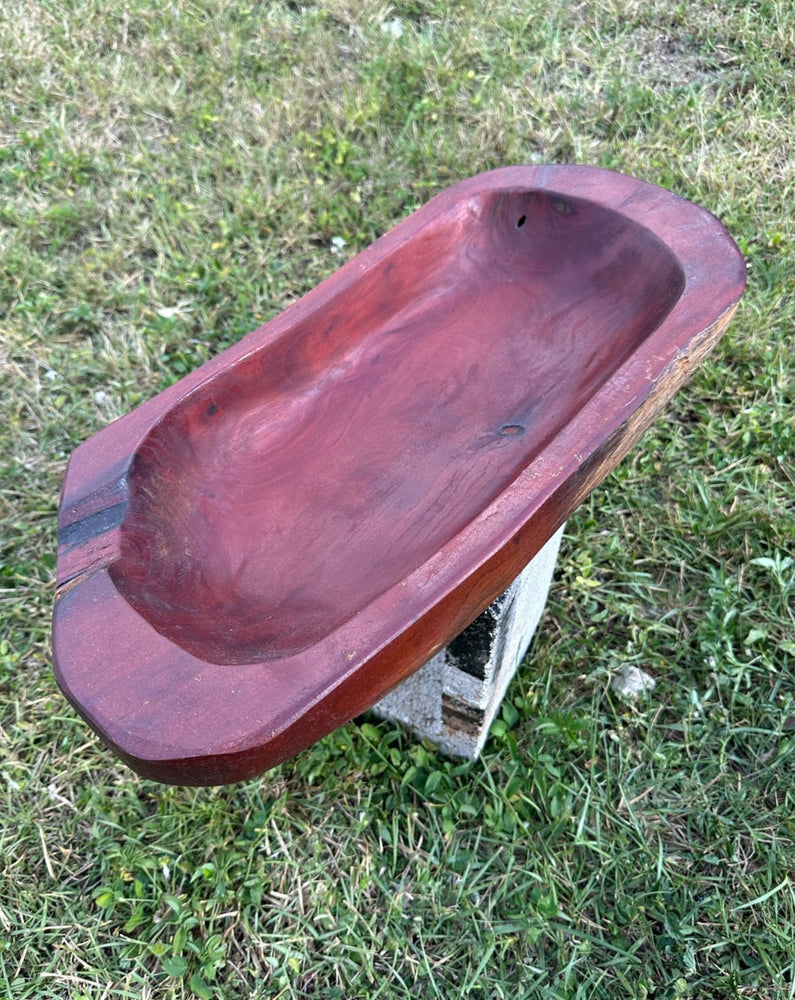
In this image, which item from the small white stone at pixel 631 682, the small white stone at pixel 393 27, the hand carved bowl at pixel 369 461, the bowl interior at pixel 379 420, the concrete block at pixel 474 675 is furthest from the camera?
the small white stone at pixel 393 27

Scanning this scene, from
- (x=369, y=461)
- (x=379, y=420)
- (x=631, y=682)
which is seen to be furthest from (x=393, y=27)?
(x=631, y=682)

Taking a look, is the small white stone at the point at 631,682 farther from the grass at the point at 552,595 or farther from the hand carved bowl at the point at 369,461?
the hand carved bowl at the point at 369,461

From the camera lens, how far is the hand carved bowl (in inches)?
39.3

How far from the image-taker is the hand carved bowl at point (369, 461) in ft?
3.28

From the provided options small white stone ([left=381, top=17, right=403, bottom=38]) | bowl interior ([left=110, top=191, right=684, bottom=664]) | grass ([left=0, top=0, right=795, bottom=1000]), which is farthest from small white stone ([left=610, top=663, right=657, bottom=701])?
small white stone ([left=381, top=17, right=403, bottom=38])

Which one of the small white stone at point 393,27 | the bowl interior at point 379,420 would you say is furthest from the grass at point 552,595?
the bowl interior at point 379,420

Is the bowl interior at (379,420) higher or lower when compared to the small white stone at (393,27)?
lower

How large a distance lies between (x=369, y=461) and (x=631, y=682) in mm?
805

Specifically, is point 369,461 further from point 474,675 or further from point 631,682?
point 631,682

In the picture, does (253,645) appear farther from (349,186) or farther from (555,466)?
(349,186)

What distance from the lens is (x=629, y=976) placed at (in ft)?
4.80

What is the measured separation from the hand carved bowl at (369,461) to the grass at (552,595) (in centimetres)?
59

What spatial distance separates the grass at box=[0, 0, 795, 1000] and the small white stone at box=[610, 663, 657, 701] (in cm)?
2

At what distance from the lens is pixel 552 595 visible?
198 centimetres
